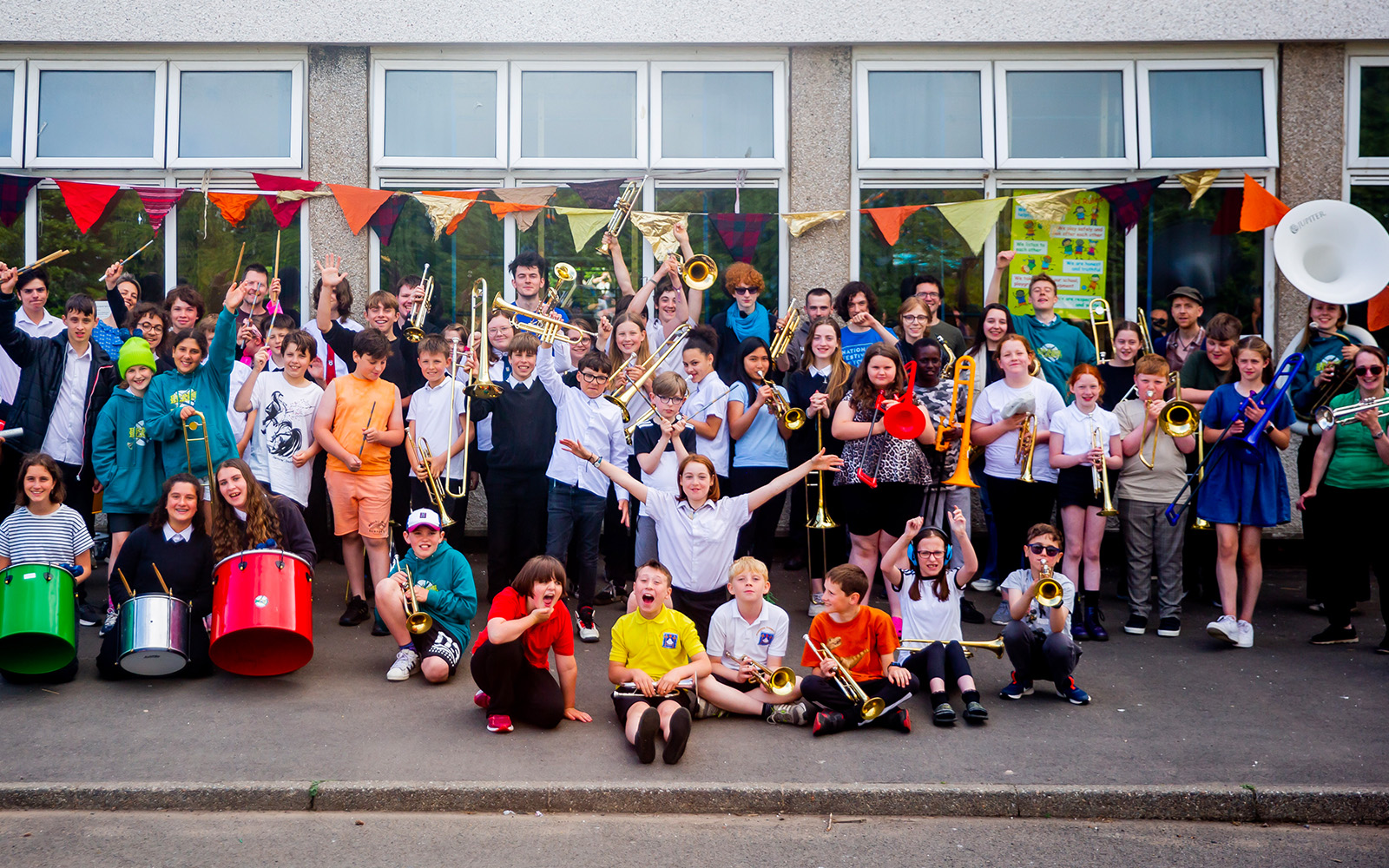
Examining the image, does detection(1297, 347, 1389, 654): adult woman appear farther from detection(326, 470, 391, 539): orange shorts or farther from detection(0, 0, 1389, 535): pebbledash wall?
detection(326, 470, 391, 539): orange shorts

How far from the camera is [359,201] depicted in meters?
9.91

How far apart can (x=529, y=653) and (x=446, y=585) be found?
107 cm

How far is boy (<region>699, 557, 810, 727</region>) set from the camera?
5.98 meters

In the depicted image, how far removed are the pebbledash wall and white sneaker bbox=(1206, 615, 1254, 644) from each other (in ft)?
12.3

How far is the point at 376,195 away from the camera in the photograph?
991cm

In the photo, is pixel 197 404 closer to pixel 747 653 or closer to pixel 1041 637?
pixel 747 653

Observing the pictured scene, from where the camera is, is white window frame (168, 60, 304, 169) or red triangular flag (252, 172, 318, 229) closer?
red triangular flag (252, 172, 318, 229)

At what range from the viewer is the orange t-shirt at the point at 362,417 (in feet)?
25.1

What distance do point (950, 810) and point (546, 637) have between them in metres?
2.16

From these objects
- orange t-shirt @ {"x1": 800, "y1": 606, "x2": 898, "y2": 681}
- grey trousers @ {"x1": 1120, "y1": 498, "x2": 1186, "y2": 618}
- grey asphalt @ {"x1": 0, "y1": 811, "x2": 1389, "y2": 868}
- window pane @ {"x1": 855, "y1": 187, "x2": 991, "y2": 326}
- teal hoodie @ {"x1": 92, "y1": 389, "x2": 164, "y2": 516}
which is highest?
window pane @ {"x1": 855, "y1": 187, "x2": 991, "y2": 326}

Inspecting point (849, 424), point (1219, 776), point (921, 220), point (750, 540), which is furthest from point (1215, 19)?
point (1219, 776)

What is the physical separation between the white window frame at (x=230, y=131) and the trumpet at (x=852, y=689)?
682cm

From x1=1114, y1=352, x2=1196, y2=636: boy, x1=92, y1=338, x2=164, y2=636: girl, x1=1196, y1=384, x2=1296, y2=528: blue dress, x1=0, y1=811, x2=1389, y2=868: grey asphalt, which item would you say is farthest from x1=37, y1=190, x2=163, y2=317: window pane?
x1=1196, y1=384, x2=1296, y2=528: blue dress

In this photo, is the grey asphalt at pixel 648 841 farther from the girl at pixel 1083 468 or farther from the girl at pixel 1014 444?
the girl at pixel 1014 444
